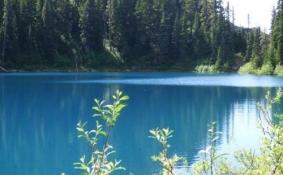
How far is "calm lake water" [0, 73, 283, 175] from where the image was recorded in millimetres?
17891

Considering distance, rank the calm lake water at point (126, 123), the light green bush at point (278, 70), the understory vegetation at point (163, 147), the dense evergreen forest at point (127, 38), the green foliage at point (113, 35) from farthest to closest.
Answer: the green foliage at point (113, 35), the dense evergreen forest at point (127, 38), the light green bush at point (278, 70), the calm lake water at point (126, 123), the understory vegetation at point (163, 147)

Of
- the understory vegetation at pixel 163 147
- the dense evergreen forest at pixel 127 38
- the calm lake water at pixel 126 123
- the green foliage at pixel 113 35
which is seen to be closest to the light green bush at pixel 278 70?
the dense evergreen forest at pixel 127 38

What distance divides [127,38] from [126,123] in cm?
7217

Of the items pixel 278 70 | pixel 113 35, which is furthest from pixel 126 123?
pixel 113 35

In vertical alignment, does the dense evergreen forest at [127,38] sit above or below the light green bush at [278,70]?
above

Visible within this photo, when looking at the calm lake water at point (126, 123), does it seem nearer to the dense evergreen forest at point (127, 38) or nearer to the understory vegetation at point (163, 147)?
the understory vegetation at point (163, 147)

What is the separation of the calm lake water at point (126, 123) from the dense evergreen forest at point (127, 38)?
38.3 meters

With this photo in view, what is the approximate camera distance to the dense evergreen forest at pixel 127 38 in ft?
285

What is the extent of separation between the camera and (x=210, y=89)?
51.0 metres

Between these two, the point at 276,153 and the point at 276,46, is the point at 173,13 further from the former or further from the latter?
the point at 276,153

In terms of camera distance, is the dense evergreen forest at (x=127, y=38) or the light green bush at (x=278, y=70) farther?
the dense evergreen forest at (x=127, y=38)

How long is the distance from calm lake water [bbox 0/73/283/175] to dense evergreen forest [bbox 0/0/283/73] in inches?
1508

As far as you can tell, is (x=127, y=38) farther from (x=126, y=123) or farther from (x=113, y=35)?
(x=126, y=123)

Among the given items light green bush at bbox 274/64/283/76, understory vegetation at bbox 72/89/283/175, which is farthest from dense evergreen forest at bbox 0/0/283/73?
understory vegetation at bbox 72/89/283/175
